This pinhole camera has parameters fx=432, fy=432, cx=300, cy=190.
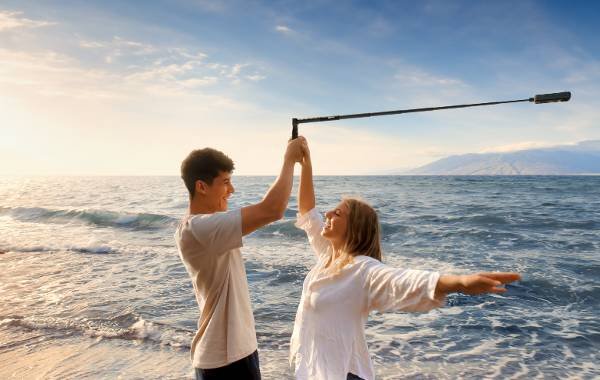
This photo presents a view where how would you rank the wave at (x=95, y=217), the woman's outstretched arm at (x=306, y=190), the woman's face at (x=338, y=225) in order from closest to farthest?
1. the woman's face at (x=338, y=225)
2. the woman's outstretched arm at (x=306, y=190)
3. the wave at (x=95, y=217)

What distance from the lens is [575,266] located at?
13914 mm

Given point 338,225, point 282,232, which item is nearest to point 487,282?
point 338,225

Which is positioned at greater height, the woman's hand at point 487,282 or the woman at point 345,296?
the woman's hand at point 487,282

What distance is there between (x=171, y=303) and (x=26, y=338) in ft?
9.80

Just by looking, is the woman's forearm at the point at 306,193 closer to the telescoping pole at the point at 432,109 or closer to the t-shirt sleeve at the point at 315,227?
the t-shirt sleeve at the point at 315,227

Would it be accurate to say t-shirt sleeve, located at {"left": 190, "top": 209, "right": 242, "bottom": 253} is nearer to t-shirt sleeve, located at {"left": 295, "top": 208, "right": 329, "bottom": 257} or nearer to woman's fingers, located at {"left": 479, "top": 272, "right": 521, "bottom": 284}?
t-shirt sleeve, located at {"left": 295, "top": 208, "right": 329, "bottom": 257}

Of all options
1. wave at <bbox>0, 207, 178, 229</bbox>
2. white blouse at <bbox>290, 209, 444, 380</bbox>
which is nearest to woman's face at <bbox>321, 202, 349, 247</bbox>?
white blouse at <bbox>290, 209, 444, 380</bbox>

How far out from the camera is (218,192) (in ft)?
9.13

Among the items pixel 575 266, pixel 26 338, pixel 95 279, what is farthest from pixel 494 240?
pixel 26 338

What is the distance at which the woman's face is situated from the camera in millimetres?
2998

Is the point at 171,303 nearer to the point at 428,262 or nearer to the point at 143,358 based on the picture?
the point at 143,358

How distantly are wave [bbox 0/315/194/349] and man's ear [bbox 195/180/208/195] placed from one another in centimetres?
548

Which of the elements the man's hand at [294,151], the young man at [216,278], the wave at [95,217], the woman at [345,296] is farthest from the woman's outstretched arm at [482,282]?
the wave at [95,217]

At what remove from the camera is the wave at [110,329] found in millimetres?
7711
